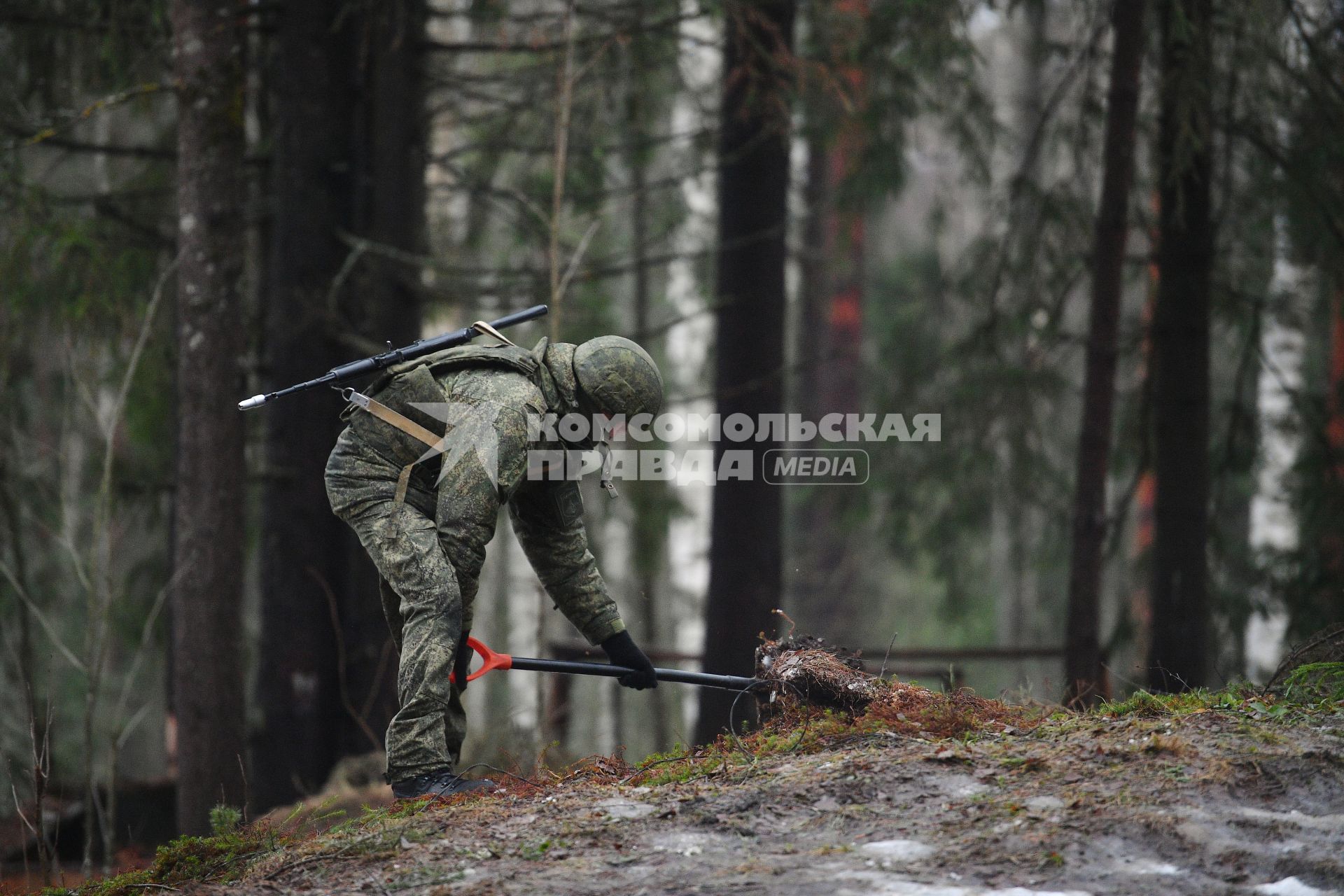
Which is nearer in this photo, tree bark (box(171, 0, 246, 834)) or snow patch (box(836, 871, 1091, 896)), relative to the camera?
snow patch (box(836, 871, 1091, 896))

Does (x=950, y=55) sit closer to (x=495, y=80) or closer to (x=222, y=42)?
(x=495, y=80)

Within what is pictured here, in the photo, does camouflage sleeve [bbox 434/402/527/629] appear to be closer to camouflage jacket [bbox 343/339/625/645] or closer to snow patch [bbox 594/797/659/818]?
camouflage jacket [bbox 343/339/625/645]

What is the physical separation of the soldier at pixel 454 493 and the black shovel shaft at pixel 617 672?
0.09 meters

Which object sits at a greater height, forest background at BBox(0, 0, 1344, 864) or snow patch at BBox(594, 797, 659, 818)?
forest background at BBox(0, 0, 1344, 864)

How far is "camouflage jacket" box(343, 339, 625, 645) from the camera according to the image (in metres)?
4.41

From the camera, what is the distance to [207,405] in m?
6.79

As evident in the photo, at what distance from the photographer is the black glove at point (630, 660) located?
199 inches

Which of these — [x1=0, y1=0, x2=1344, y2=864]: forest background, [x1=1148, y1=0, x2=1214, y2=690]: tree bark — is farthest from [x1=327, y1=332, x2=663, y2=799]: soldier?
→ [x1=1148, y1=0, x2=1214, y2=690]: tree bark

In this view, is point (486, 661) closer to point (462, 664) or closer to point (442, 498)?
point (462, 664)

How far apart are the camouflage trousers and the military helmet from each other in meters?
0.75

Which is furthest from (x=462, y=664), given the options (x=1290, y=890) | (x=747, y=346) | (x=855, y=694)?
(x=747, y=346)

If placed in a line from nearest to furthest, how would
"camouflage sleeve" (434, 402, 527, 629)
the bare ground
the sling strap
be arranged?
the bare ground < "camouflage sleeve" (434, 402, 527, 629) < the sling strap

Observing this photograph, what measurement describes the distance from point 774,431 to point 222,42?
14.9 feet

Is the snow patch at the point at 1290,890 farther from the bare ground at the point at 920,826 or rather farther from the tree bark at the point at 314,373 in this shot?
the tree bark at the point at 314,373
